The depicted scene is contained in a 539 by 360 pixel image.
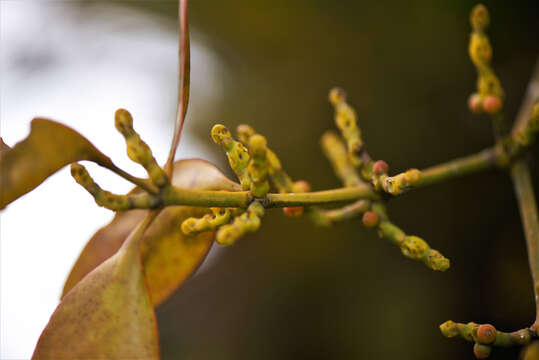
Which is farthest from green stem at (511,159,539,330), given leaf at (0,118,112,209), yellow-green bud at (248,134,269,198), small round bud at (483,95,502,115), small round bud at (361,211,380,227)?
leaf at (0,118,112,209)

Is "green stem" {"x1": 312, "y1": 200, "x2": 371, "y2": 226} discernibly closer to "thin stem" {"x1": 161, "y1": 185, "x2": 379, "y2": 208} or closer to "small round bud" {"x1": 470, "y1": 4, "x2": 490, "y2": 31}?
"thin stem" {"x1": 161, "y1": 185, "x2": 379, "y2": 208}

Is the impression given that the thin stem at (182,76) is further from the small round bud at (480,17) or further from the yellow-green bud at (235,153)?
the small round bud at (480,17)

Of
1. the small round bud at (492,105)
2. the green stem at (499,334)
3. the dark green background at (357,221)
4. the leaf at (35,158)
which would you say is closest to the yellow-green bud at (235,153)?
the leaf at (35,158)

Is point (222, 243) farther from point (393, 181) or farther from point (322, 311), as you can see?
point (322, 311)

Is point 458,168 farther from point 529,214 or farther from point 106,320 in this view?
point 106,320

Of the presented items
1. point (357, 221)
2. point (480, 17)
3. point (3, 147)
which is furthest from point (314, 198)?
point (357, 221)

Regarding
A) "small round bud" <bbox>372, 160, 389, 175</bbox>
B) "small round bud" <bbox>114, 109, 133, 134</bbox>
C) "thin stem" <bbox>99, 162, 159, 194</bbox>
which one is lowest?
"small round bud" <bbox>372, 160, 389, 175</bbox>
